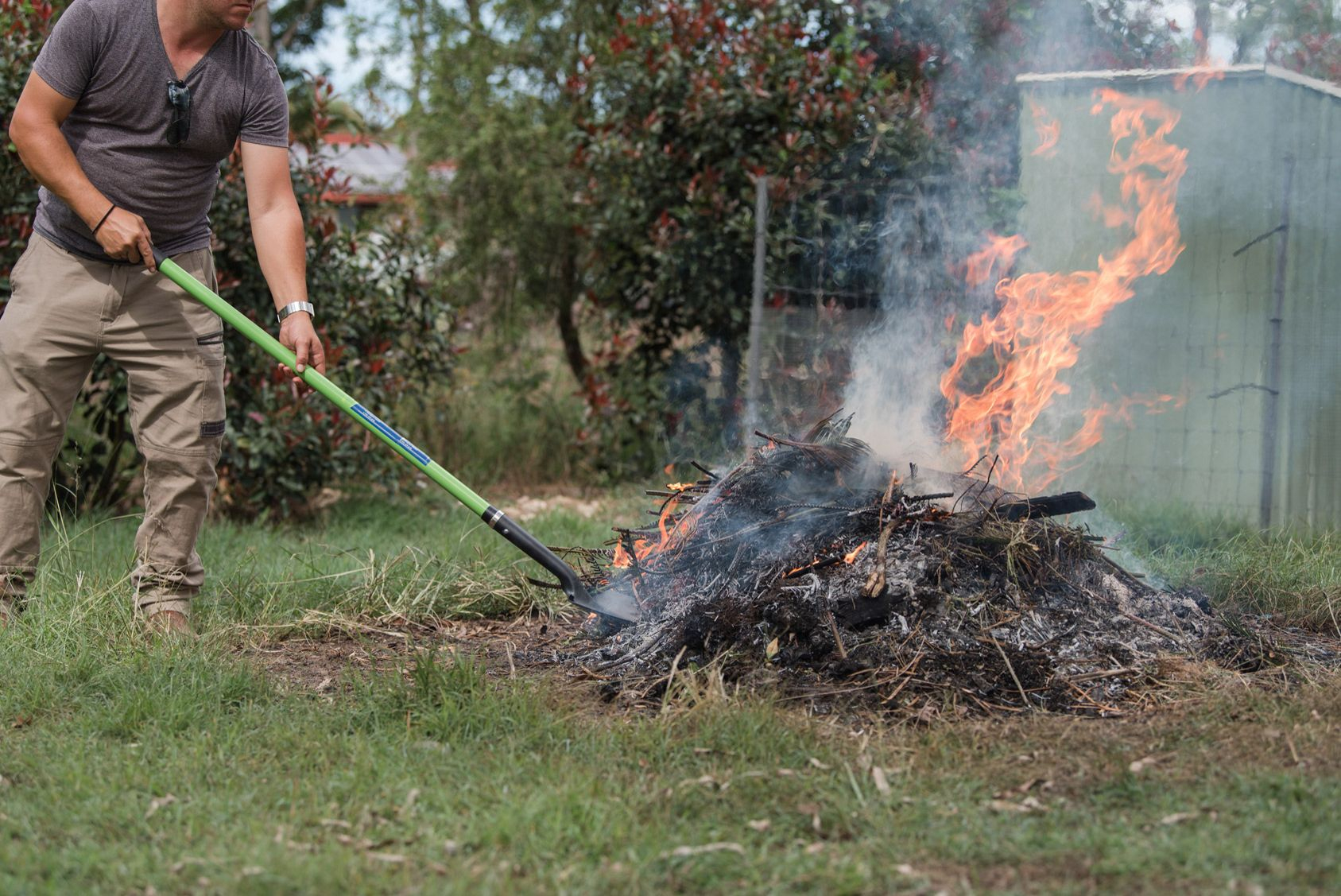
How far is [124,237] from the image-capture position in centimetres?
371

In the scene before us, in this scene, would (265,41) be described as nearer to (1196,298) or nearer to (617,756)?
(1196,298)

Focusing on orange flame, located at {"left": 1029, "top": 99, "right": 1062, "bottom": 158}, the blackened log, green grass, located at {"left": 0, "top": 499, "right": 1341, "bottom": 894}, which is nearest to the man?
green grass, located at {"left": 0, "top": 499, "right": 1341, "bottom": 894}

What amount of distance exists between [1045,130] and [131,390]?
16.1 ft

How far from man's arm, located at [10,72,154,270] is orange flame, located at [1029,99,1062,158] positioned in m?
4.81

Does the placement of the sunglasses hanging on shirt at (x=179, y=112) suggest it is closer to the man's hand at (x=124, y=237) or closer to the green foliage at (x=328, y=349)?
the man's hand at (x=124, y=237)

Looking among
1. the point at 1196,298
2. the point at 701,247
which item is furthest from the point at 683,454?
the point at 1196,298

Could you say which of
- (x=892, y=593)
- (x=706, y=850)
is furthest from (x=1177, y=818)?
(x=892, y=593)

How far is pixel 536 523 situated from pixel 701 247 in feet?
6.74

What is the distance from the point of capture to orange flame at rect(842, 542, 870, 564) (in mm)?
3748

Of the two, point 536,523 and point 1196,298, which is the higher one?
point 1196,298

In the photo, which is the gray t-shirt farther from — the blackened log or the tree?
the tree

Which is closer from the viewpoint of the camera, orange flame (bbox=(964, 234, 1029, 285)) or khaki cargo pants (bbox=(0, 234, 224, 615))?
khaki cargo pants (bbox=(0, 234, 224, 615))

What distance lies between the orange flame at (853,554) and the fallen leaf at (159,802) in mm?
2021

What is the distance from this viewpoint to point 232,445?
5848mm
